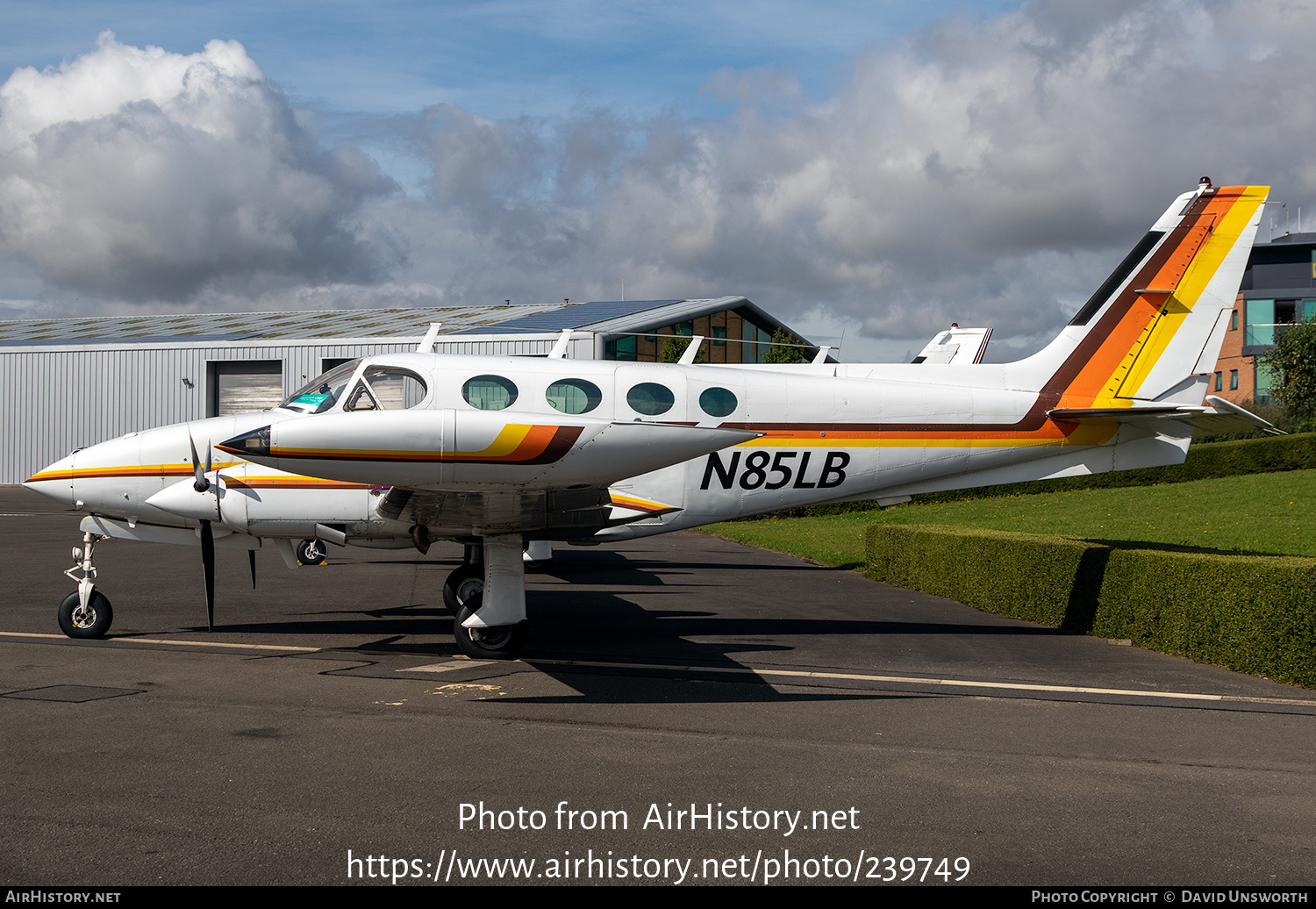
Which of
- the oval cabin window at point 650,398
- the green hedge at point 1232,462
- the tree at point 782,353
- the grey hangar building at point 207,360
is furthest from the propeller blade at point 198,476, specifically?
the tree at point 782,353

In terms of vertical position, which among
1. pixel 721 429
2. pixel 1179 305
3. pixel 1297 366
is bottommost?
pixel 721 429

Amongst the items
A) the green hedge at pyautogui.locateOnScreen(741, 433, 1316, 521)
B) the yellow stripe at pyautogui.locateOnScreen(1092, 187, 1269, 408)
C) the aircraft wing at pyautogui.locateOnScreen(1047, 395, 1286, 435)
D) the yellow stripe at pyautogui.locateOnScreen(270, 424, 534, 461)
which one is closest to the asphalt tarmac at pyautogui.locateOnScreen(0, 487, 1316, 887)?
the yellow stripe at pyautogui.locateOnScreen(270, 424, 534, 461)

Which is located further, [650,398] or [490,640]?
[650,398]

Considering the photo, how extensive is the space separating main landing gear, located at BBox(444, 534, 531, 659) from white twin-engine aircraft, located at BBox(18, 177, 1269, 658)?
19mm

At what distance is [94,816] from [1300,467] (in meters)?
32.1

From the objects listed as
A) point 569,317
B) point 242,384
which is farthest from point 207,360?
point 569,317

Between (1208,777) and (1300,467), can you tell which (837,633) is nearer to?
(1208,777)

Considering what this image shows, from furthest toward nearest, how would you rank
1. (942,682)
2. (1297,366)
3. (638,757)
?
(1297,366) < (942,682) < (638,757)

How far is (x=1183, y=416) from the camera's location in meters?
10.9

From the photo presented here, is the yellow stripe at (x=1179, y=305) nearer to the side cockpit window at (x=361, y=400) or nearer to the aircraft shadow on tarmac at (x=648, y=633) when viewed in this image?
A: the aircraft shadow on tarmac at (x=648, y=633)

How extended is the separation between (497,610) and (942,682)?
4.06 metres

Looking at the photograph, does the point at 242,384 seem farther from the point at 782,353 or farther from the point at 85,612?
the point at 85,612

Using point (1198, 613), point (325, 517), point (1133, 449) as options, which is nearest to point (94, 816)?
point (325, 517)

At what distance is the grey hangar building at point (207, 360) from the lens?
3647 centimetres
